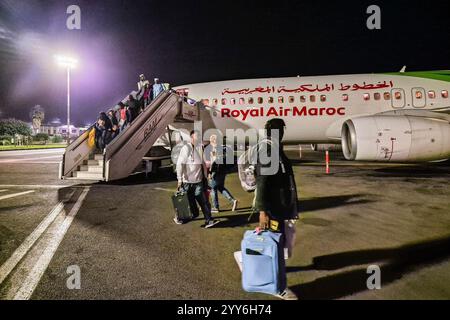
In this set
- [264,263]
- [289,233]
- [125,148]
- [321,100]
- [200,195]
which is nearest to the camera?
[264,263]

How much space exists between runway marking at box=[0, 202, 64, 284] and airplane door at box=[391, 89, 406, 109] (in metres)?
13.0

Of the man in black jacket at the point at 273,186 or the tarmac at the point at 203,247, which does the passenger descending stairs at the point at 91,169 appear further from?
the man in black jacket at the point at 273,186

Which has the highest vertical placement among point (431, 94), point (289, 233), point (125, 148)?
point (431, 94)

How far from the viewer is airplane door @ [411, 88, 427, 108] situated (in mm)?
11992

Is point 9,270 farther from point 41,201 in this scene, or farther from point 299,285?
point 41,201

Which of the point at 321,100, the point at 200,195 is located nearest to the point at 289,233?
the point at 200,195

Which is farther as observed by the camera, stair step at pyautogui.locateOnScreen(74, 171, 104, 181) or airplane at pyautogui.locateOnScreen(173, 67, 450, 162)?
airplane at pyautogui.locateOnScreen(173, 67, 450, 162)

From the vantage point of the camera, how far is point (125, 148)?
8969 millimetres

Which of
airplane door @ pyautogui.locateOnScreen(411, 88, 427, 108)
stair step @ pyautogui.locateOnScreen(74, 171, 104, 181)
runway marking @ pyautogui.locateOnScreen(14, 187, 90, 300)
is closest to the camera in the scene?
runway marking @ pyautogui.locateOnScreen(14, 187, 90, 300)

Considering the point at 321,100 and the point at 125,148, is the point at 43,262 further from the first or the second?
the point at 321,100

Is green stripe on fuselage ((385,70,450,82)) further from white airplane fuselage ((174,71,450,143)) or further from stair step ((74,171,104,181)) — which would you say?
stair step ((74,171,104,181))

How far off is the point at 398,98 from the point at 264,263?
12020 millimetres

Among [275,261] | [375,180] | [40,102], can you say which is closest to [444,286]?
[275,261]
